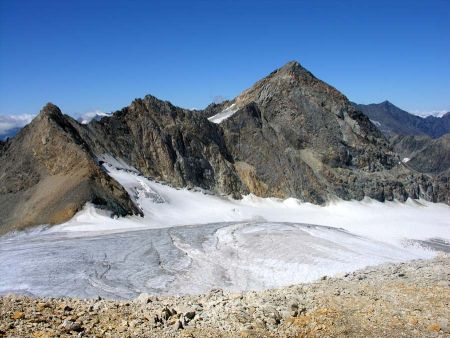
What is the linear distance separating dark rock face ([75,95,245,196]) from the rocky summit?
0.43 feet

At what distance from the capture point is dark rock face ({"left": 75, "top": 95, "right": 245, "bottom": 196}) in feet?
181

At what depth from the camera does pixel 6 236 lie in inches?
1378

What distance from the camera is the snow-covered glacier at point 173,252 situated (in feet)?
74.9

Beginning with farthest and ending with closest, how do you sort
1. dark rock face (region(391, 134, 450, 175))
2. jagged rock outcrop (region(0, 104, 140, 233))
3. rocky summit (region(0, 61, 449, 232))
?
dark rock face (region(391, 134, 450, 175))
rocky summit (region(0, 61, 449, 232))
jagged rock outcrop (region(0, 104, 140, 233))

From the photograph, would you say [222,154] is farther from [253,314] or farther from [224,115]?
[253,314]

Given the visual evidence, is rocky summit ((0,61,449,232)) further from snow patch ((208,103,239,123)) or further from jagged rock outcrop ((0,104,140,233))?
snow patch ((208,103,239,123))

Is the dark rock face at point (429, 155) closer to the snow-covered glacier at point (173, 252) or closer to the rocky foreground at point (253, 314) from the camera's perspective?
the snow-covered glacier at point (173, 252)

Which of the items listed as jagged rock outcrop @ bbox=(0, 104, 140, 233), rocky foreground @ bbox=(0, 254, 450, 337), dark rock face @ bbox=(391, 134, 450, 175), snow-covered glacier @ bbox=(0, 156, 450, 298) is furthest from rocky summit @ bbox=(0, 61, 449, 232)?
dark rock face @ bbox=(391, 134, 450, 175)

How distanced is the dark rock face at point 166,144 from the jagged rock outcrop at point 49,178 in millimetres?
5713

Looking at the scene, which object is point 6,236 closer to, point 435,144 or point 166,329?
point 166,329

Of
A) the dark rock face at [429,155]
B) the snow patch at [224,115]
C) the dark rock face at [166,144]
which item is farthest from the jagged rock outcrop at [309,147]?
the dark rock face at [429,155]

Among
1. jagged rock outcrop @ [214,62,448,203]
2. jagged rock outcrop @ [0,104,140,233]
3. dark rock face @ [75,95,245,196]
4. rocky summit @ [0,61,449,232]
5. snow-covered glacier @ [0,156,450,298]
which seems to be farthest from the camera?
jagged rock outcrop @ [214,62,448,203]

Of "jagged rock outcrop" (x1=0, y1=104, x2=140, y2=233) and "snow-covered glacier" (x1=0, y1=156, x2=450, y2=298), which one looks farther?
"jagged rock outcrop" (x1=0, y1=104, x2=140, y2=233)

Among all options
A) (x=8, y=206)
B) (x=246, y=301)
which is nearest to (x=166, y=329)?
(x=246, y=301)
